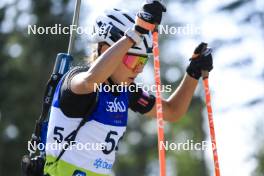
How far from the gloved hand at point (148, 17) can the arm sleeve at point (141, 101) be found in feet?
4.05

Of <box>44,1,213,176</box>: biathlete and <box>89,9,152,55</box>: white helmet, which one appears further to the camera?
<box>89,9,152,55</box>: white helmet

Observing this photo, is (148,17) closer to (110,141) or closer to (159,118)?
(159,118)

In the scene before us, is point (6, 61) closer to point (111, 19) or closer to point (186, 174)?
point (186, 174)

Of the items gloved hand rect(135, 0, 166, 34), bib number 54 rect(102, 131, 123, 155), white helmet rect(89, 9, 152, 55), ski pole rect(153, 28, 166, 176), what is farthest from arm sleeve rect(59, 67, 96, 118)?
gloved hand rect(135, 0, 166, 34)

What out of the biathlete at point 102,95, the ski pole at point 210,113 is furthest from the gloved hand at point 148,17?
the ski pole at point 210,113

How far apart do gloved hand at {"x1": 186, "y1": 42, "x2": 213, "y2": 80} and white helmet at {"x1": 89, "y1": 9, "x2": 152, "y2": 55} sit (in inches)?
30.1

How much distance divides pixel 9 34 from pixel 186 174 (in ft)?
53.2

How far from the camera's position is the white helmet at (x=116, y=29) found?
6156 millimetres

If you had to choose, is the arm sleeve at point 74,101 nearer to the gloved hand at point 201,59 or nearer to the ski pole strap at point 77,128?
the ski pole strap at point 77,128

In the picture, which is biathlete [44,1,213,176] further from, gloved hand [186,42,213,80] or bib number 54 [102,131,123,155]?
gloved hand [186,42,213,80]

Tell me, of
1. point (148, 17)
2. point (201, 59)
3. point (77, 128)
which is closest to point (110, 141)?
point (77, 128)

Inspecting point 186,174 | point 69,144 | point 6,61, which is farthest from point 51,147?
point 186,174

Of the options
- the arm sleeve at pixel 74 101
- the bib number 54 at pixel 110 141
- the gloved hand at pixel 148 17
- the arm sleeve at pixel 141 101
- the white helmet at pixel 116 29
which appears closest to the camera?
the gloved hand at pixel 148 17

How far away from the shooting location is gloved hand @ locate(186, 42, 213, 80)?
6.79 m
